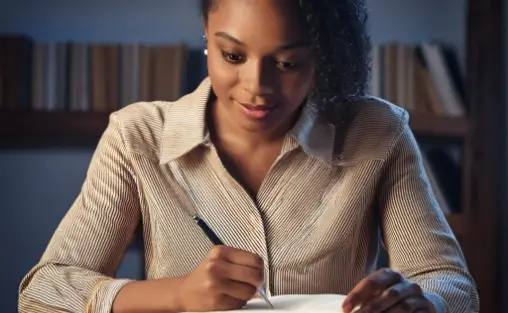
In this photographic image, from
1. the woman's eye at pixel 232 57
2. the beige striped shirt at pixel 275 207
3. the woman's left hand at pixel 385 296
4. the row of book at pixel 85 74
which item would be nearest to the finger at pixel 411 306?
the woman's left hand at pixel 385 296

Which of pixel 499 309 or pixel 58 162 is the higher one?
pixel 58 162

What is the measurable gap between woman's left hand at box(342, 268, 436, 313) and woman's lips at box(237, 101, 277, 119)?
293 mm

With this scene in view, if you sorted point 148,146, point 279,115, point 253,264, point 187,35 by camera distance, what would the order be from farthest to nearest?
point 187,35 < point 148,146 < point 279,115 < point 253,264

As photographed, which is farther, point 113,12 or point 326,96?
point 113,12

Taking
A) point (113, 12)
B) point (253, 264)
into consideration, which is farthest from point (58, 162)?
point (253, 264)

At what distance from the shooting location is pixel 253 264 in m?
1.00

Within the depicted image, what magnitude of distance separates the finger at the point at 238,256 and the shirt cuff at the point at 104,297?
18 cm

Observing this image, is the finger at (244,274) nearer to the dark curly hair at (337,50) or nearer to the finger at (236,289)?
the finger at (236,289)

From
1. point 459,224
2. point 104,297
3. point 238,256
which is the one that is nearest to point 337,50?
point 238,256

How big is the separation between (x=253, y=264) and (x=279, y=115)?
0.27 metres

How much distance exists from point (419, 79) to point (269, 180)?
51.3 inches

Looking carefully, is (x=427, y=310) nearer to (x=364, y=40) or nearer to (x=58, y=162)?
(x=364, y=40)

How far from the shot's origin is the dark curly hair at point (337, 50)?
117 centimetres

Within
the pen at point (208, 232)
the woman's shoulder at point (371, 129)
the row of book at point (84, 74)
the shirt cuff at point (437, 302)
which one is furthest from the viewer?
the row of book at point (84, 74)
